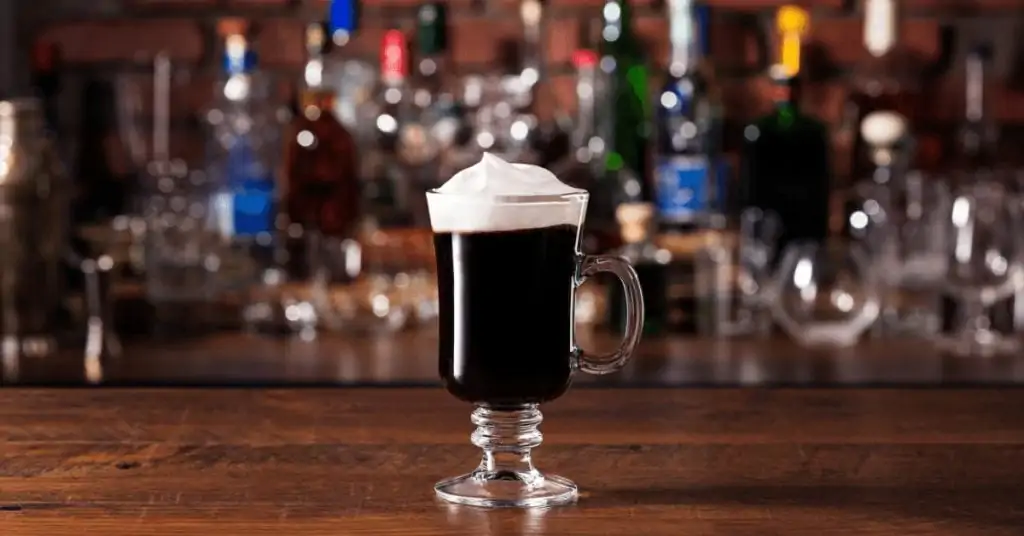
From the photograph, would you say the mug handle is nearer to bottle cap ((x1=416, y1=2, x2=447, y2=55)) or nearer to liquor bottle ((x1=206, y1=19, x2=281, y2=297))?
liquor bottle ((x1=206, y1=19, x2=281, y2=297))

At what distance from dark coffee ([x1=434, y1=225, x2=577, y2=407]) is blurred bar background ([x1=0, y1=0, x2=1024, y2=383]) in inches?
29.3

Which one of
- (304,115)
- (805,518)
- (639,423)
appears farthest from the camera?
(304,115)

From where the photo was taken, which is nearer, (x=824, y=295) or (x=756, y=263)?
(x=824, y=295)

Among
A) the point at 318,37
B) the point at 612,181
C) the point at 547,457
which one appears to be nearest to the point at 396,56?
the point at 318,37

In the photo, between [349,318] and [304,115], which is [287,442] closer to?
[349,318]

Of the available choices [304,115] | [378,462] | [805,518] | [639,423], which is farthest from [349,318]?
[805,518]

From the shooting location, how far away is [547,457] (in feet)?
3.44

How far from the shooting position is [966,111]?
2363 millimetres

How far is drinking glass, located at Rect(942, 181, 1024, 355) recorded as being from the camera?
187cm

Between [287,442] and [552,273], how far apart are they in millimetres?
268

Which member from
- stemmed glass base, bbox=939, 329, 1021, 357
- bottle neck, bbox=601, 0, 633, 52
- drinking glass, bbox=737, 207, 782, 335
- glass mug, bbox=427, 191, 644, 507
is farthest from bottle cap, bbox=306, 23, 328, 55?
glass mug, bbox=427, 191, 644, 507

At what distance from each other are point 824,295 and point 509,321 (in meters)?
1.07

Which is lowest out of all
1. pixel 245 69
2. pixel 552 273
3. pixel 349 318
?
pixel 349 318

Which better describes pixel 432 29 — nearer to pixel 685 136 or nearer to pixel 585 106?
pixel 585 106
